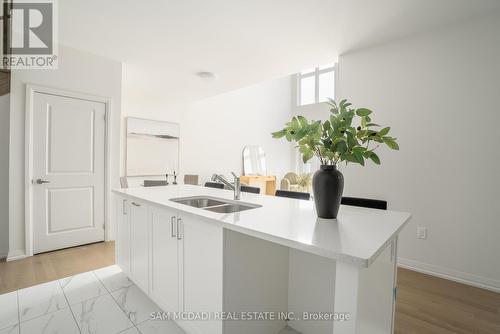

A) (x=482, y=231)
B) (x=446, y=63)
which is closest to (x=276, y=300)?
(x=482, y=231)

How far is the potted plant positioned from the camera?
4.13 ft

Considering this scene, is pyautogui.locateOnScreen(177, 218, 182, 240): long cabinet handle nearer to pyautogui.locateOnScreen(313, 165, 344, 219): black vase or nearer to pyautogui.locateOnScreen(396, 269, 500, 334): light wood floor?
pyautogui.locateOnScreen(313, 165, 344, 219): black vase

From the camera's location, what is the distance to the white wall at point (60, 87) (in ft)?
8.97

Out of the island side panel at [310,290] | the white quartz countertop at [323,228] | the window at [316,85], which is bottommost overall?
the island side panel at [310,290]

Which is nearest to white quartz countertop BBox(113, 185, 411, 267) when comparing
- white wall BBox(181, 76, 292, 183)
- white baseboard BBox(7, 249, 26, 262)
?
white baseboard BBox(7, 249, 26, 262)

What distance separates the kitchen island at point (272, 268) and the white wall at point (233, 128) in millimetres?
3989

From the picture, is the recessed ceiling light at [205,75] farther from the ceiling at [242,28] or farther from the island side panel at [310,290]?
the island side panel at [310,290]

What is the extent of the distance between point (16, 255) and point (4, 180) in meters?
0.87

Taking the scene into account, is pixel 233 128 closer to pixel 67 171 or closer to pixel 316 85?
pixel 316 85

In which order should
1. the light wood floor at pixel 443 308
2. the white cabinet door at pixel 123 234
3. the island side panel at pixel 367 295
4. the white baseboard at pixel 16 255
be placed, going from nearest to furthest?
the island side panel at pixel 367 295 < the light wood floor at pixel 443 308 < the white cabinet door at pixel 123 234 < the white baseboard at pixel 16 255

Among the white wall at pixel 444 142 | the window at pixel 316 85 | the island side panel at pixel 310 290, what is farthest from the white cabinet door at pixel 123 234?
the window at pixel 316 85

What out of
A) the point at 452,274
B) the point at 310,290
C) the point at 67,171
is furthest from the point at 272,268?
the point at 67,171

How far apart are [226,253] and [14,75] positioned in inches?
128

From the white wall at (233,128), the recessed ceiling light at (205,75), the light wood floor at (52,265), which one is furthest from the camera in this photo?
the white wall at (233,128)
